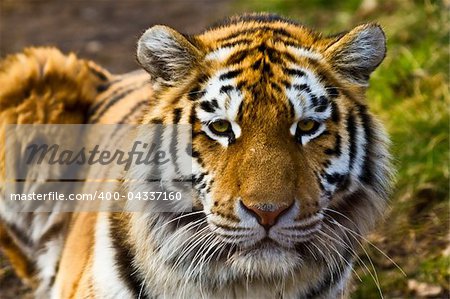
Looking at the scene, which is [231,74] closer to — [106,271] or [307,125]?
[307,125]

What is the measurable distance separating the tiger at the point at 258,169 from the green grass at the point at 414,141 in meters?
Result: 0.40

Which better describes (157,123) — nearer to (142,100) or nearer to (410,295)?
(142,100)

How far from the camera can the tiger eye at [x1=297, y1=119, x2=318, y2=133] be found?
3062mm

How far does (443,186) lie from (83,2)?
218 inches

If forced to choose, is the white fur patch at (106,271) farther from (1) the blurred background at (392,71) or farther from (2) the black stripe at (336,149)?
(2) the black stripe at (336,149)

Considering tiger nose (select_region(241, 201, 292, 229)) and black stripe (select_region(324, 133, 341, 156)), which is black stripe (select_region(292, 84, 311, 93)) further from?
tiger nose (select_region(241, 201, 292, 229))

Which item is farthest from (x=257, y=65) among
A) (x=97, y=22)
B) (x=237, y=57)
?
(x=97, y=22)

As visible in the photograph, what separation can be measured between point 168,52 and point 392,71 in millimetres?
3178

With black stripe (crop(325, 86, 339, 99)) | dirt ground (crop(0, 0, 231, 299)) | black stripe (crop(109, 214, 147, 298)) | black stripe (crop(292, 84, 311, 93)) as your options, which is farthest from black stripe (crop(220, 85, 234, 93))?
dirt ground (crop(0, 0, 231, 299))

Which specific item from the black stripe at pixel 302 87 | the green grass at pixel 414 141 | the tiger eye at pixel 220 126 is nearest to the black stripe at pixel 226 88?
the tiger eye at pixel 220 126

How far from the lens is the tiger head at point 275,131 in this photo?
2.95m

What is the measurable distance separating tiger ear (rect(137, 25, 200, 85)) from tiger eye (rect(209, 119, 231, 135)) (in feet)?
0.88

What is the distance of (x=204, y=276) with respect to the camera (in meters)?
3.25

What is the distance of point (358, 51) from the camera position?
3.30 m
